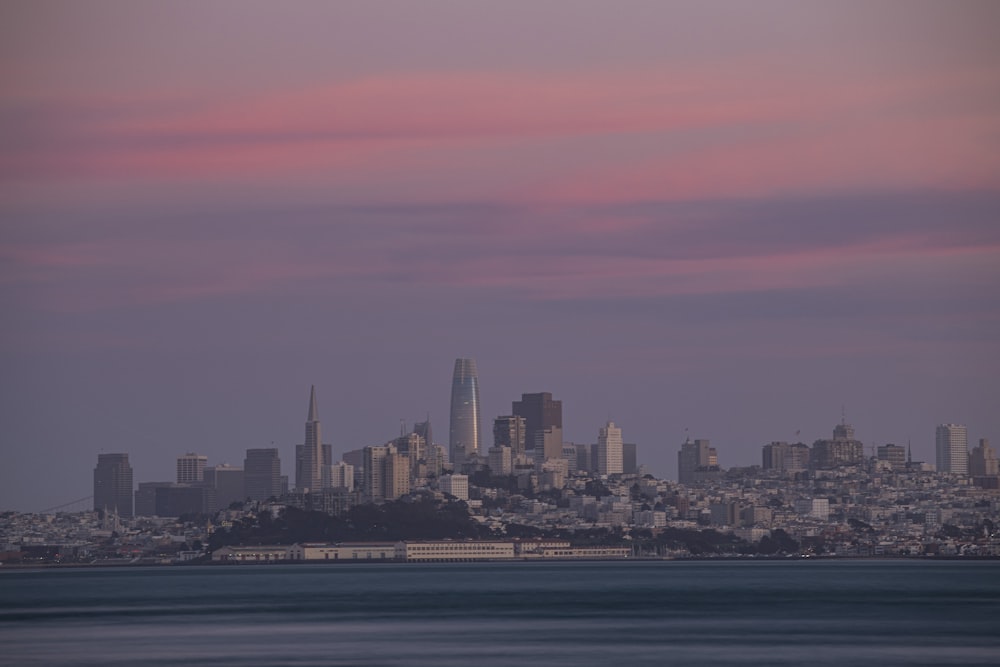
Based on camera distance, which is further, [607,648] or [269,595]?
[269,595]

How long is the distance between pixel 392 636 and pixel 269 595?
54.9 m

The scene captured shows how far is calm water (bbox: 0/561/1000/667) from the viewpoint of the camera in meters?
74.5

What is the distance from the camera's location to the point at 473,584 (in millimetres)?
170750

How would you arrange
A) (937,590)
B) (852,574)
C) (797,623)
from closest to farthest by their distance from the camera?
(797,623) → (937,590) → (852,574)

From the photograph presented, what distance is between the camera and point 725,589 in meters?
148

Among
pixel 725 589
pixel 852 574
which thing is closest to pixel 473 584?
pixel 725 589

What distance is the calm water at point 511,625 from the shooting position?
2933 inches

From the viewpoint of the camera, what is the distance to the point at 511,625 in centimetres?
9519

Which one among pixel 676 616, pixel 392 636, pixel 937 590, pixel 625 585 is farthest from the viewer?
pixel 625 585

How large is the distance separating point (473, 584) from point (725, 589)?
29.6 metres

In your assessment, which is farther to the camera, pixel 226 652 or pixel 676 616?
pixel 676 616

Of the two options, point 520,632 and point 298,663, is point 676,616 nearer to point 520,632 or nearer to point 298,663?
point 520,632

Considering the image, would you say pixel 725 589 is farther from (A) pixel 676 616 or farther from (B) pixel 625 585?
(A) pixel 676 616

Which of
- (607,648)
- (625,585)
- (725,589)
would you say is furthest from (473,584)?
(607,648)
